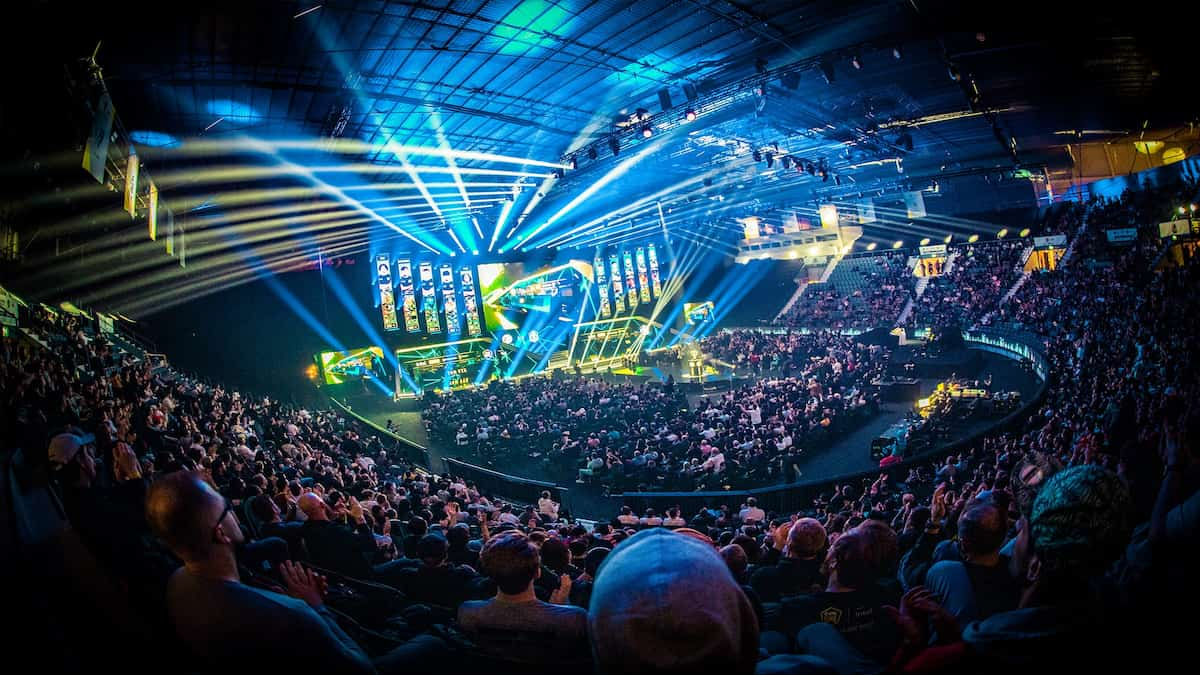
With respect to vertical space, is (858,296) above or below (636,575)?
above

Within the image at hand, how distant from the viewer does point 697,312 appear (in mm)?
35750

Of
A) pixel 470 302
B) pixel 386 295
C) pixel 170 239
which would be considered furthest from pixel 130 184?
pixel 470 302

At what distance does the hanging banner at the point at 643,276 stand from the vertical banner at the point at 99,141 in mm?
29131

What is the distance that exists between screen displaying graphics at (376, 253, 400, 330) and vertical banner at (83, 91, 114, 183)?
17459mm

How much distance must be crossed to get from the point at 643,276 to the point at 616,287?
2.52 metres

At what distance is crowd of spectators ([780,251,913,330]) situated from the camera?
2847cm

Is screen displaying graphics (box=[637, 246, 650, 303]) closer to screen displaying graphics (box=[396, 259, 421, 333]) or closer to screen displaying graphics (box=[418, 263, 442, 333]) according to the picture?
screen displaying graphics (box=[418, 263, 442, 333])

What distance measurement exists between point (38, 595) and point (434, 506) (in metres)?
5.77

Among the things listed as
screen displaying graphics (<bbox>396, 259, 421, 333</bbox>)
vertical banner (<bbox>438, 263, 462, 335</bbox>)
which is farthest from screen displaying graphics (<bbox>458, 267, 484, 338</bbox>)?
screen displaying graphics (<bbox>396, 259, 421, 333</bbox>)

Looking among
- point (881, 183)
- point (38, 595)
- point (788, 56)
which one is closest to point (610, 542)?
point (38, 595)

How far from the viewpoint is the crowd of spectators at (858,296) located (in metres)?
28.5

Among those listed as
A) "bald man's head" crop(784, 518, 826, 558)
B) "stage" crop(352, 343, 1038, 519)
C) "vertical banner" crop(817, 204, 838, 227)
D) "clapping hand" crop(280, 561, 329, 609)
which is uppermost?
"vertical banner" crop(817, 204, 838, 227)

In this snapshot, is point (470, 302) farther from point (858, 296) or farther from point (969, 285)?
point (969, 285)

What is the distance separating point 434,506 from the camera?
7289mm
